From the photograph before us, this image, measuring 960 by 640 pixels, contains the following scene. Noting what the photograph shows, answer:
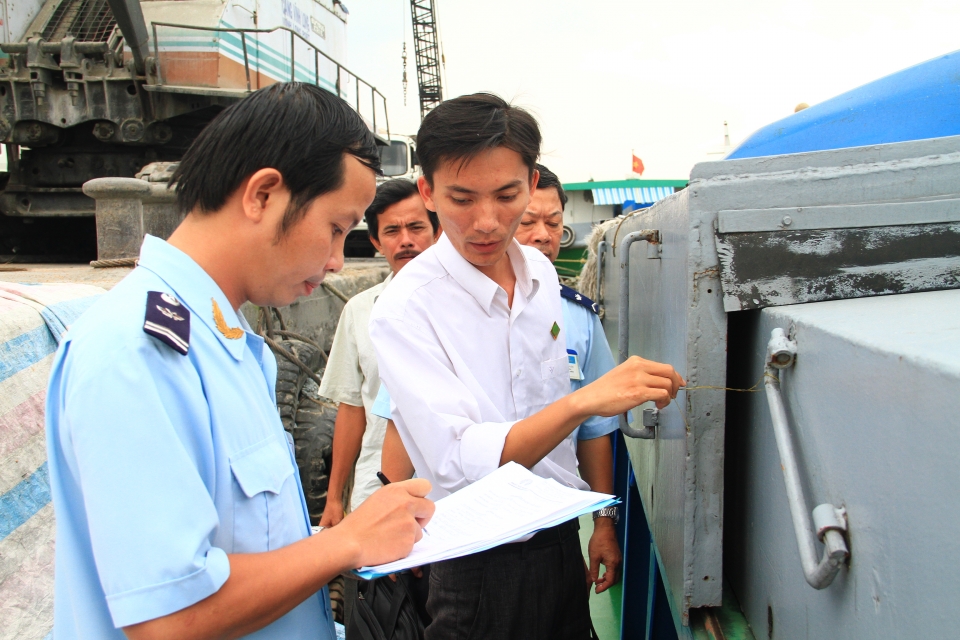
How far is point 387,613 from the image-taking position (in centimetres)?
151

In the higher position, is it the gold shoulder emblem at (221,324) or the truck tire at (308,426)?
the gold shoulder emblem at (221,324)

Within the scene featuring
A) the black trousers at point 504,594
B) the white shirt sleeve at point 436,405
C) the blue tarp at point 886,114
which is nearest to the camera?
the blue tarp at point 886,114

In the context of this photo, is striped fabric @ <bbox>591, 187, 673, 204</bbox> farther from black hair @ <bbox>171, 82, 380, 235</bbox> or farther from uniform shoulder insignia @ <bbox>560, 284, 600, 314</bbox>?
black hair @ <bbox>171, 82, 380, 235</bbox>

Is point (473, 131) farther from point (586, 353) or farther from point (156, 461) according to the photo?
point (156, 461)

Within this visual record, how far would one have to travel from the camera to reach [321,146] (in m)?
1.00

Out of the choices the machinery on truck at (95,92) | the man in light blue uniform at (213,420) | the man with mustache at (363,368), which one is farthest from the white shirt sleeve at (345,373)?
the machinery on truck at (95,92)

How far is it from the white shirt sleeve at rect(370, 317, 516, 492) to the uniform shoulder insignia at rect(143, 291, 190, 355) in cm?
55

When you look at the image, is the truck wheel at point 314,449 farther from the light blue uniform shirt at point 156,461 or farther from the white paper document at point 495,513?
the light blue uniform shirt at point 156,461

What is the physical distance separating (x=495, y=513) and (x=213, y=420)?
0.46 meters

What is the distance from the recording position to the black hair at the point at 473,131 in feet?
4.79

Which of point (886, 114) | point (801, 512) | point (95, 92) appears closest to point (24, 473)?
point (801, 512)

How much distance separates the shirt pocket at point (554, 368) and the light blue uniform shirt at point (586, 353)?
0.48ft

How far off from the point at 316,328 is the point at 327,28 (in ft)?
25.6

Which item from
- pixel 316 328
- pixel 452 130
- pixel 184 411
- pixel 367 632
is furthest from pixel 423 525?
pixel 316 328
